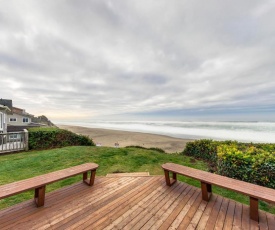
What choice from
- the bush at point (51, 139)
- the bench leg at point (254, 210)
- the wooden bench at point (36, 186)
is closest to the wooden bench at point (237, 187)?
the bench leg at point (254, 210)

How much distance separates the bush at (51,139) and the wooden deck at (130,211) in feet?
26.3

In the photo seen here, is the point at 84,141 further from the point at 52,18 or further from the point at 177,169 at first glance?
the point at 177,169

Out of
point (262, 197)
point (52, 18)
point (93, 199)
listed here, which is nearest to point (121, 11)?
point (52, 18)

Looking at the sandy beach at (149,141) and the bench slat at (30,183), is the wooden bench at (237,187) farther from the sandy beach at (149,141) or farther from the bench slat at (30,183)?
the sandy beach at (149,141)

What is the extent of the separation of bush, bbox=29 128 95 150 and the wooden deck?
26.3ft

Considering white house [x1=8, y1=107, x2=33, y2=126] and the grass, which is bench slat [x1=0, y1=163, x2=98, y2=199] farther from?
white house [x1=8, y1=107, x2=33, y2=126]

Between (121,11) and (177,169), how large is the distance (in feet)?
24.6

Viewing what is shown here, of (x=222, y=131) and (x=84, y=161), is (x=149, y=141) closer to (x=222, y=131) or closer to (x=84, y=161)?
(x=84, y=161)

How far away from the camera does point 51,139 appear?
10.7 metres

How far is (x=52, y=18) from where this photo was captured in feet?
24.1

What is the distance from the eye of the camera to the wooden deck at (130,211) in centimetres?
257

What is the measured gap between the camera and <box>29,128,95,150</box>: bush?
33.2 ft

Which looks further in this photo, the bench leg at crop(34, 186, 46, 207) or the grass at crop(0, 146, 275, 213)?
the grass at crop(0, 146, 275, 213)

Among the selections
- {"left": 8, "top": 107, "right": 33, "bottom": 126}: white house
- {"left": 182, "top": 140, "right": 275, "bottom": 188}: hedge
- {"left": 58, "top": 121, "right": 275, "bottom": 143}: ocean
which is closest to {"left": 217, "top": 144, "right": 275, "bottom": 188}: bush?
{"left": 182, "top": 140, "right": 275, "bottom": 188}: hedge
